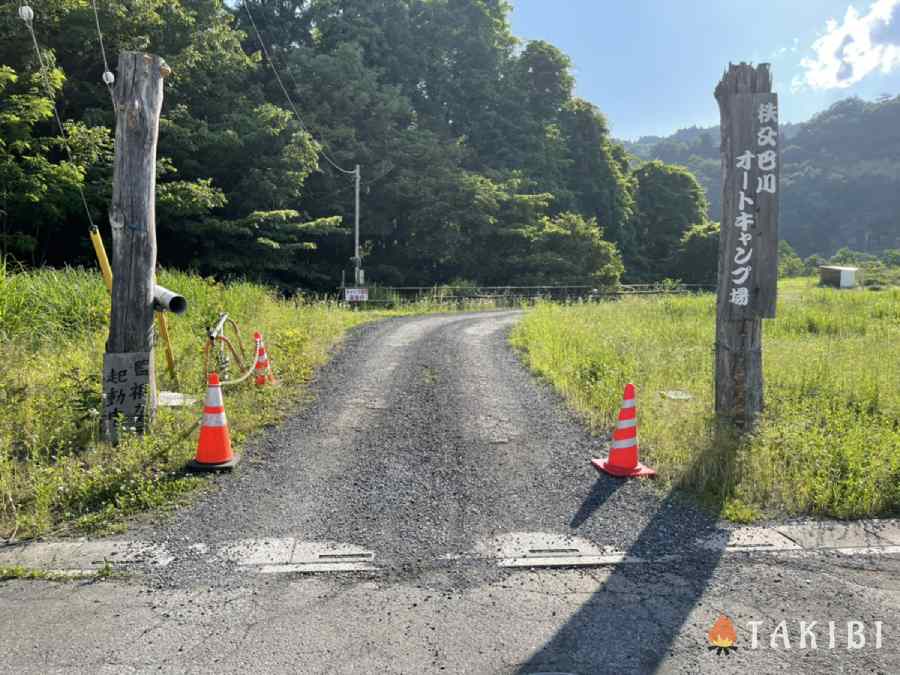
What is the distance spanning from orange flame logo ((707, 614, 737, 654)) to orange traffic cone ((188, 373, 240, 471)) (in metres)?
3.94

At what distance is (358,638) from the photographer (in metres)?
3.02

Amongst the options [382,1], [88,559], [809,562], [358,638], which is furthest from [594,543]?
[382,1]

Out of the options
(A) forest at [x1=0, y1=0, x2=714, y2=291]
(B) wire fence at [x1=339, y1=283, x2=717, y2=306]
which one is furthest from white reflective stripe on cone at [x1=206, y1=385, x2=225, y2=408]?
(B) wire fence at [x1=339, y1=283, x2=717, y2=306]

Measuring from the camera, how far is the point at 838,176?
92000mm

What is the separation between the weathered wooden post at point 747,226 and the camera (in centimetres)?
562

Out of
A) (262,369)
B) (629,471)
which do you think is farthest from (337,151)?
(629,471)

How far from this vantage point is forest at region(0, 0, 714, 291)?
16.0m

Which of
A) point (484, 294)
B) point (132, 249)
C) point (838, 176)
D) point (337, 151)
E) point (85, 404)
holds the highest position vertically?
point (838, 176)

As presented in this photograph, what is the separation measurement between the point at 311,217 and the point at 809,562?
91.1ft

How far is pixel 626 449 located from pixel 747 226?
2.40 m

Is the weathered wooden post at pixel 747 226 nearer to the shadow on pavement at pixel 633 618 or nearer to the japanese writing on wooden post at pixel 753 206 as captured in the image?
the japanese writing on wooden post at pixel 753 206

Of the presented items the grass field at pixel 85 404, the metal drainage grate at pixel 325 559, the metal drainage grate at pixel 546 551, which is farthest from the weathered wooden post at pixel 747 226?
the grass field at pixel 85 404

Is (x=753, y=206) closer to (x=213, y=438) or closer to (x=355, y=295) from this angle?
(x=213, y=438)

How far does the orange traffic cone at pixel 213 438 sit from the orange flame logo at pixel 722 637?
394 centimetres
